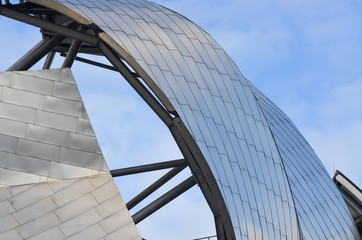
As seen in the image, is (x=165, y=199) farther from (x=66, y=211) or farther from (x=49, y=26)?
(x=49, y=26)

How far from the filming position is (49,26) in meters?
26.4

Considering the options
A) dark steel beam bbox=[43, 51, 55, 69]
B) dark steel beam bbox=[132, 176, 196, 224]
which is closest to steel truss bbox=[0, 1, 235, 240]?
dark steel beam bbox=[132, 176, 196, 224]

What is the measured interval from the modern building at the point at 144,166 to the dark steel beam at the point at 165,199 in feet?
0.12

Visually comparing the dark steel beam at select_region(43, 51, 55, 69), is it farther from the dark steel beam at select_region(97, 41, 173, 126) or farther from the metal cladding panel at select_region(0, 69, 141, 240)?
the metal cladding panel at select_region(0, 69, 141, 240)

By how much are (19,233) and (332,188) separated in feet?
54.8

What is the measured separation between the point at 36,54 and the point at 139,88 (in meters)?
4.76

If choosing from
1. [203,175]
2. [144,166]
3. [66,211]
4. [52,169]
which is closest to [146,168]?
[144,166]

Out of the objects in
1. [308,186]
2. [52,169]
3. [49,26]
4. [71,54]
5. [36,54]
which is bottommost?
[52,169]

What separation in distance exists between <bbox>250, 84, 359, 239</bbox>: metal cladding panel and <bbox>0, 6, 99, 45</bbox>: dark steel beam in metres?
8.31

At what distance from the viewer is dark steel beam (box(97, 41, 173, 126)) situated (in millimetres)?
25031

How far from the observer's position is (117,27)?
24.8 m

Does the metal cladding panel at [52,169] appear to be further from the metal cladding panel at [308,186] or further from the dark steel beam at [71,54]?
the metal cladding panel at [308,186]

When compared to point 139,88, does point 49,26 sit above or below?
above

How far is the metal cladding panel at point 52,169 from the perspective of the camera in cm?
2080
